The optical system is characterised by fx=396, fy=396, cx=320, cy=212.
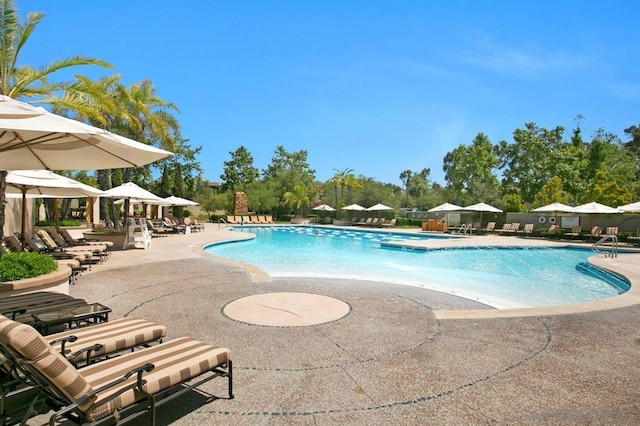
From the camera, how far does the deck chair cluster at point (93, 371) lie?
7.00 feet

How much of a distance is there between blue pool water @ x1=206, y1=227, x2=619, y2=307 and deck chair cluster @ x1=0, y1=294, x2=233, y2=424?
666cm

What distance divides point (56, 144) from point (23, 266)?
2469mm

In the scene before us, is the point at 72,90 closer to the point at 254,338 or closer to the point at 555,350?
the point at 254,338

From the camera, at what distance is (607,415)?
2975 mm

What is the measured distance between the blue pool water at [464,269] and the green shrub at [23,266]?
5255 mm

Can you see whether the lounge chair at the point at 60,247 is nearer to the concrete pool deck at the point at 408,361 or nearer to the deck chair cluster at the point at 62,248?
the deck chair cluster at the point at 62,248

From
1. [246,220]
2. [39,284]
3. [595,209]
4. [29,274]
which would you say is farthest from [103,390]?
[246,220]

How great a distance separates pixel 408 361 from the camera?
3959mm

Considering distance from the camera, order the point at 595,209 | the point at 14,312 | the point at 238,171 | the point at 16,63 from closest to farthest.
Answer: the point at 14,312, the point at 16,63, the point at 595,209, the point at 238,171

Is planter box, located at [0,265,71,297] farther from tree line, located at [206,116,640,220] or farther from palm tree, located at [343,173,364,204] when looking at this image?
palm tree, located at [343,173,364,204]

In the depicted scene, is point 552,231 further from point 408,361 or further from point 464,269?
point 408,361

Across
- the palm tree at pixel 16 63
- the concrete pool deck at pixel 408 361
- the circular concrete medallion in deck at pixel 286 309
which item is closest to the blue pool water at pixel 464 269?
the concrete pool deck at pixel 408 361

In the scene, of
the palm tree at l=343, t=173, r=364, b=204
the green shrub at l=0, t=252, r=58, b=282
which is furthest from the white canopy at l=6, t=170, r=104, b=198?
the palm tree at l=343, t=173, r=364, b=204

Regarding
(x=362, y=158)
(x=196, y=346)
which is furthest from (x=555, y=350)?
(x=362, y=158)
